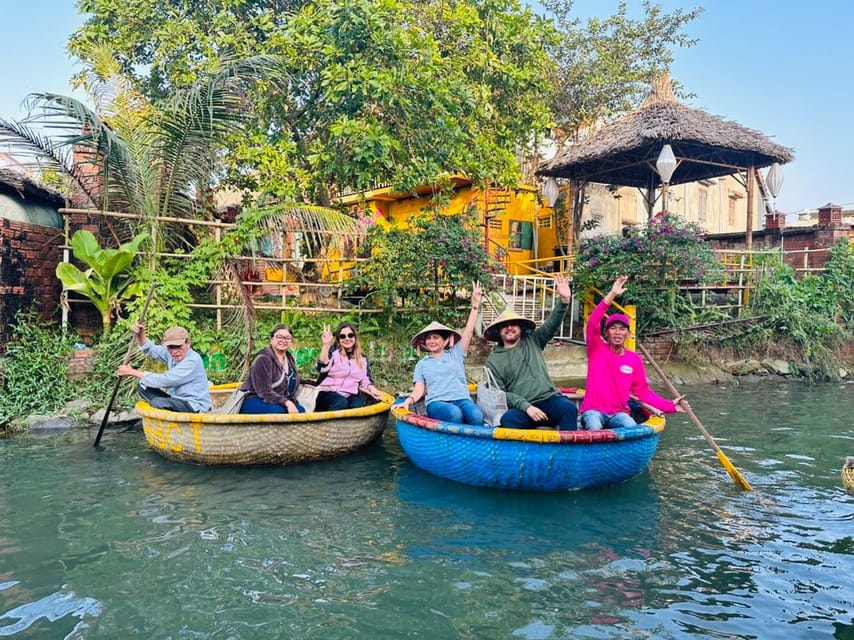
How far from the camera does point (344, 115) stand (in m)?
10.1

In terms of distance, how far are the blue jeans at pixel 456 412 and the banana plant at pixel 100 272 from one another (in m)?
5.77

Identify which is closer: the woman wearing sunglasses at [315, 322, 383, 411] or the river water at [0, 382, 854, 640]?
the river water at [0, 382, 854, 640]

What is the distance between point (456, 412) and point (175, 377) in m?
3.09

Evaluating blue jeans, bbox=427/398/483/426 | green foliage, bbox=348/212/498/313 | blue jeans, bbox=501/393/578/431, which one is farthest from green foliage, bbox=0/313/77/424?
blue jeans, bbox=501/393/578/431

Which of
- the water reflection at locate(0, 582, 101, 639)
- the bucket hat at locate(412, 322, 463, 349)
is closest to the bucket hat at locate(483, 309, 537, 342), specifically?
the bucket hat at locate(412, 322, 463, 349)

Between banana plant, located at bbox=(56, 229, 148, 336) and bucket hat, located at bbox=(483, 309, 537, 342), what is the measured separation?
5.99 metres

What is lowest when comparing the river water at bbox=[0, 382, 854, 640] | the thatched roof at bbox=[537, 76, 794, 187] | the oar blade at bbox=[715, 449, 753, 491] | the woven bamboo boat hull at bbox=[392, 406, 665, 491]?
the river water at bbox=[0, 382, 854, 640]

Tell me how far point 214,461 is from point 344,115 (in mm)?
5672

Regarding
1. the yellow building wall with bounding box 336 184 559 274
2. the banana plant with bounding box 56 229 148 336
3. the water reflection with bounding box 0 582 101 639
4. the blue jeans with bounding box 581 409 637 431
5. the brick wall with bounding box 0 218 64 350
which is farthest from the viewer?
the yellow building wall with bounding box 336 184 559 274

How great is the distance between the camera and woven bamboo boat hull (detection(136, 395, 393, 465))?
6.74 meters

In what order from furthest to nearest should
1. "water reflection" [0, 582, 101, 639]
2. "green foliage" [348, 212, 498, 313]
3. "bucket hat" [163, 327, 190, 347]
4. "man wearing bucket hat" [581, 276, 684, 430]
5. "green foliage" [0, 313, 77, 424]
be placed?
"green foliage" [348, 212, 498, 313], "green foliage" [0, 313, 77, 424], "bucket hat" [163, 327, 190, 347], "man wearing bucket hat" [581, 276, 684, 430], "water reflection" [0, 582, 101, 639]

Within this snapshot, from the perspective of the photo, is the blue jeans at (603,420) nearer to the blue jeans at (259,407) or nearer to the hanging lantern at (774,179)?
the blue jeans at (259,407)

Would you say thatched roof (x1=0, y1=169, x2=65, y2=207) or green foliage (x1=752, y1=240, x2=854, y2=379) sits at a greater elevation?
thatched roof (x1=0, y1=169, x2=65, y2=207)

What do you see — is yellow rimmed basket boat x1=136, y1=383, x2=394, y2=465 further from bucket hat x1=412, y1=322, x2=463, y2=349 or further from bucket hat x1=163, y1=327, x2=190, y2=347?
bucket hat x1=412, y1=322, x2=463, y2=349
